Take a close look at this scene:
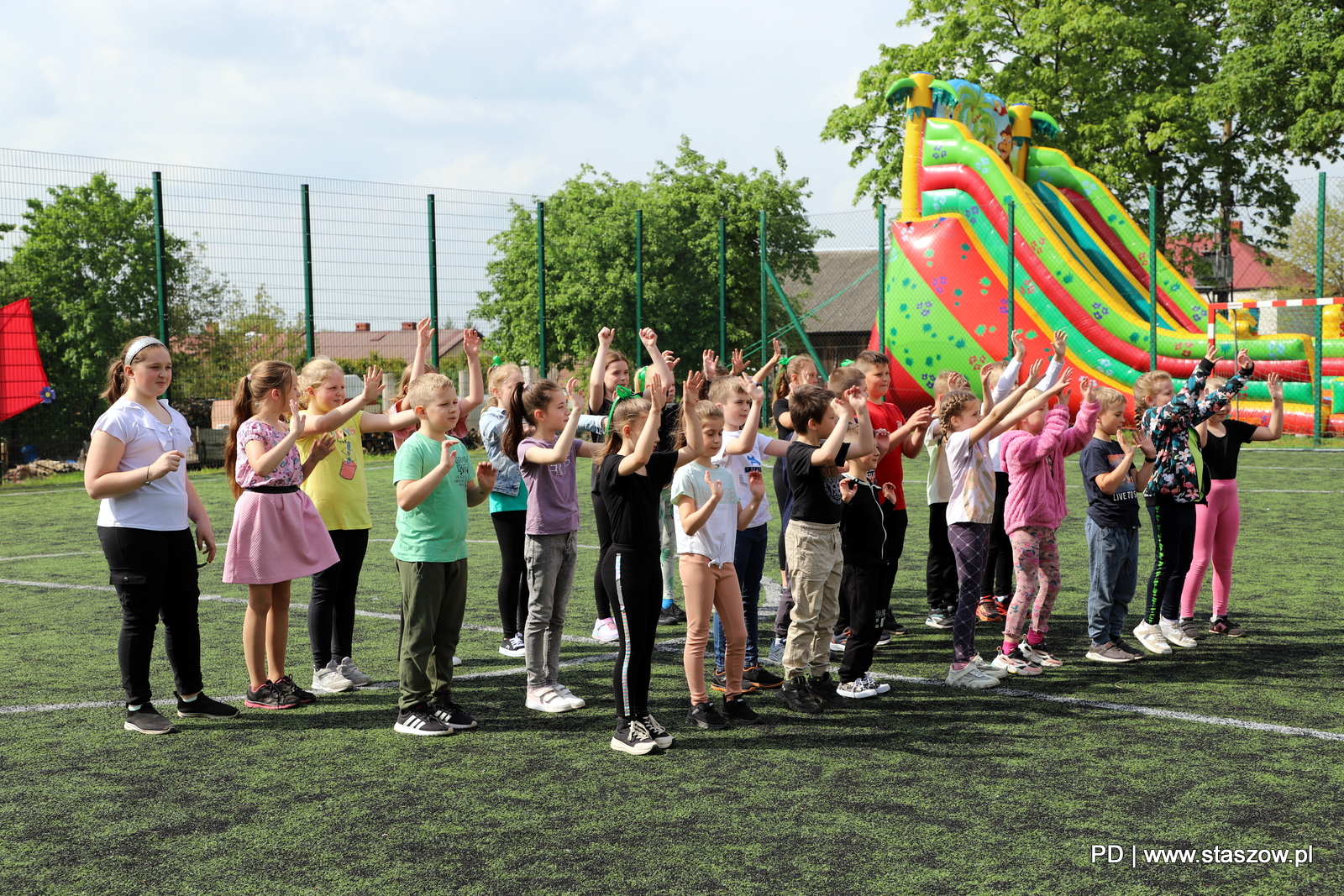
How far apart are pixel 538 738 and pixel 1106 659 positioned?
3.20m

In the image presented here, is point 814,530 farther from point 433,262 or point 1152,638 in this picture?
point 433,262

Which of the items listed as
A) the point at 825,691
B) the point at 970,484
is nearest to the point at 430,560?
the point at 825,691

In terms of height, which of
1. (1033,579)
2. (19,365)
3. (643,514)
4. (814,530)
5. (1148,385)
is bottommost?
(1033,579)

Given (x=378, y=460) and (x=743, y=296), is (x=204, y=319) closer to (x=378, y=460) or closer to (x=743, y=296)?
(x=378, y=460)

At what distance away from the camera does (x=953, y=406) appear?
604 cm

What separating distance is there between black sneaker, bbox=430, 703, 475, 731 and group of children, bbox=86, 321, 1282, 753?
0.05 feet

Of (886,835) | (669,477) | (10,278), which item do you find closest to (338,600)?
(669,477)

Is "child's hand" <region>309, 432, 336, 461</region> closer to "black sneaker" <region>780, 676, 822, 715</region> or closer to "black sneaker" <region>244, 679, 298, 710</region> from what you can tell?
"black sneaker" <region>244, 679, 298, 710</region>

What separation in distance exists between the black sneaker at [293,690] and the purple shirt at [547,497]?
1.33m

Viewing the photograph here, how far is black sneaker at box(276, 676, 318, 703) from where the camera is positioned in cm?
550

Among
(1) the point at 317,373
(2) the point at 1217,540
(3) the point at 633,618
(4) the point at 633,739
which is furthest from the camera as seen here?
(2) the point at 1217,540

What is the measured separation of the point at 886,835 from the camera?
12.5ft

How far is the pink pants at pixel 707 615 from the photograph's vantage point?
16.6 feet

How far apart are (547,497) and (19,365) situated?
1608cm
